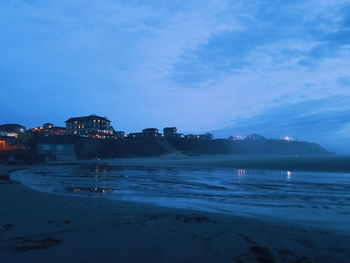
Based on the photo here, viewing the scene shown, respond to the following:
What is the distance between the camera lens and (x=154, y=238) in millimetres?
6988

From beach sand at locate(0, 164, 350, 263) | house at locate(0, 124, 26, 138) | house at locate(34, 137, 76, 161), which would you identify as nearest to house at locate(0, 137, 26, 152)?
house at locate(34, 137, 76, 161)

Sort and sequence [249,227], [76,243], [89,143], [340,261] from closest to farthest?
[340,261] < [76,243] < [249,227] < [89,143]

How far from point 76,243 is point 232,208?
7.37 metres

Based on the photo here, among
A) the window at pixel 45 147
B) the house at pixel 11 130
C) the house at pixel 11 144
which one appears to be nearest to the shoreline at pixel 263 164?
the house at pixel 11 144

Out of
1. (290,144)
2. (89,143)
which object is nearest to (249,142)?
(290,144)

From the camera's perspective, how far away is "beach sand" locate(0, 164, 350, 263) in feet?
18.6

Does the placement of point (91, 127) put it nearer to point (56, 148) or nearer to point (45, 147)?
point (56, 148)

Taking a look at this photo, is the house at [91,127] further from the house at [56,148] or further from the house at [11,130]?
the house at [56,148]

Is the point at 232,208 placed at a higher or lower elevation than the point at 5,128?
lower

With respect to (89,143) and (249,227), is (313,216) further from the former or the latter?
(89,143)

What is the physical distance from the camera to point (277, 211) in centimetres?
1111

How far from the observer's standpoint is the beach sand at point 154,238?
5.68m

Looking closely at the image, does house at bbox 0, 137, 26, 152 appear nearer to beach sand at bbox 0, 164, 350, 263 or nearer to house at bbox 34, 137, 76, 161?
house at bbox 34, 137, 76, 161

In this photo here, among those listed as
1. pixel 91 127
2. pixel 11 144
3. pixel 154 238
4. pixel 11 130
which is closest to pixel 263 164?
pixel 154 238
